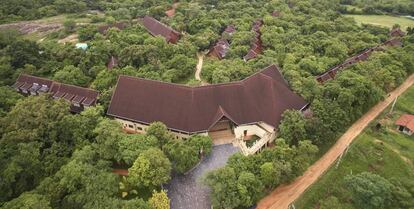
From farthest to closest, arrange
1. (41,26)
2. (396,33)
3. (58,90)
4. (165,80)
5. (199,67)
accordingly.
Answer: (41,26), (396,33), (199,67), (165,80), (58,90)

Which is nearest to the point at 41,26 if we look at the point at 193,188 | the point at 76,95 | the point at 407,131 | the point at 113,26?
the point at 113,26

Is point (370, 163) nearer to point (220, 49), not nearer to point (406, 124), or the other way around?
point (406, 124)

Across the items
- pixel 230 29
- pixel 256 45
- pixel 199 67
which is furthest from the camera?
pixel 230 29

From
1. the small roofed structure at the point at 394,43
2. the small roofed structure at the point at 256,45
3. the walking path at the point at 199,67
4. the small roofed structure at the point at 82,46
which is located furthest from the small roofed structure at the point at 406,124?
the small roofed structure at the point at 82,46

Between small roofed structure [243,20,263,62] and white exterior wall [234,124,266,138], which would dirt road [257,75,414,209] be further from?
small roofed structure [243,20,263,62]

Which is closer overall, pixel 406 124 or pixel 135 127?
pixel 135 127
